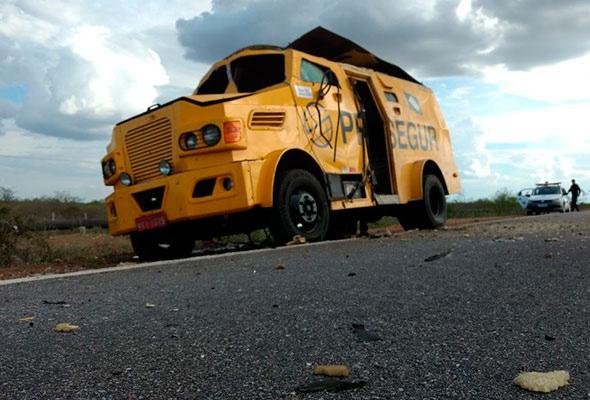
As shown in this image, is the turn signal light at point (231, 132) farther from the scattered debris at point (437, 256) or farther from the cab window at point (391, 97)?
the cab window at point (391, 97)

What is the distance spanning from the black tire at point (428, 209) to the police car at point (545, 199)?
616 inches

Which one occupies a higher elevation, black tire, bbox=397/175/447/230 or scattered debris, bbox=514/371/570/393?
black tire, bbox=397/175/447/230

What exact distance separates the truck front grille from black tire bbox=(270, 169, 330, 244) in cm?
128

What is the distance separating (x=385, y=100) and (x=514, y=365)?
23.4 ft

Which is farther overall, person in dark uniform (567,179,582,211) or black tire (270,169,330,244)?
person in dark uniform (567,179,582,211)

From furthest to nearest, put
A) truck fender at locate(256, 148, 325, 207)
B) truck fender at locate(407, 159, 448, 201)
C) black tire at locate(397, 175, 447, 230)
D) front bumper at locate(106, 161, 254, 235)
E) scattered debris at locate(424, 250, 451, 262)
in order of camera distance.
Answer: black tire at locate(397, 175, 447, 230) → truck fender at locate(407, 159, 448, 201) → truck fender at locate(256, 148, 325, 207) → front bumper at locate(106, 161, 254, 235) → scattered debris at locate(424, 250, 451, 262)

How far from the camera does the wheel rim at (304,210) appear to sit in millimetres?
6402

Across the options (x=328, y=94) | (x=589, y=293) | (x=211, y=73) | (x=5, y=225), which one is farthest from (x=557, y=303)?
(x=5, y=225)

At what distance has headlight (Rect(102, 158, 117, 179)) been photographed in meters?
6.91

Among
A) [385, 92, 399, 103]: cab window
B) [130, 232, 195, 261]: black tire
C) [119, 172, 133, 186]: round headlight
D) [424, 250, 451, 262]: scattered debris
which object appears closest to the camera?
[424, 250, 451, 262]: scattered debris

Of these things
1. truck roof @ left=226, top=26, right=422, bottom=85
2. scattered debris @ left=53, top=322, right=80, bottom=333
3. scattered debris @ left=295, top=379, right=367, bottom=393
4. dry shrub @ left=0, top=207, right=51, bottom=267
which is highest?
truck roof @ left=226, top=26, right=422, bottom=85

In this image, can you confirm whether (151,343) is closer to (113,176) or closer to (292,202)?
(292,202)

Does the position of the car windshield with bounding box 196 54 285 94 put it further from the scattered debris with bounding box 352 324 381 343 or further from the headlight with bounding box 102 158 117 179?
the scattered debris with bounding box 352 324 381 343

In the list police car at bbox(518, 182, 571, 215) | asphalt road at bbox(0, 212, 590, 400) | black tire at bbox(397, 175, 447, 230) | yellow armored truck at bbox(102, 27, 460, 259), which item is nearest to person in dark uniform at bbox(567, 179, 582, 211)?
police car at bbox(518, 182, 571, 215)
